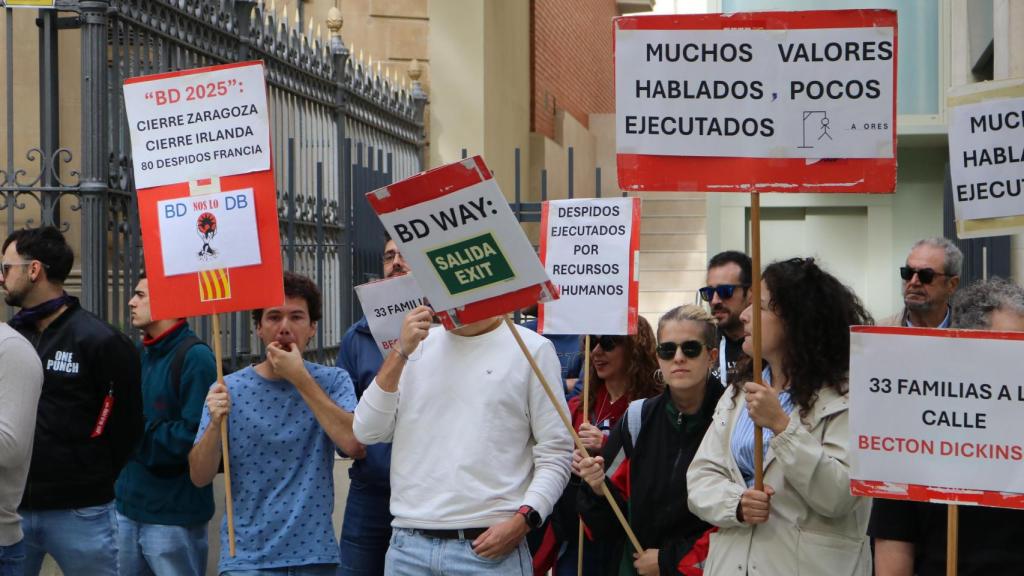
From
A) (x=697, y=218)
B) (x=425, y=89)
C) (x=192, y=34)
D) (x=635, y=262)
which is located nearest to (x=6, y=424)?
(x=635, y=262)

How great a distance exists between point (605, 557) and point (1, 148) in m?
6.80

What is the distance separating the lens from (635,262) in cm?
641

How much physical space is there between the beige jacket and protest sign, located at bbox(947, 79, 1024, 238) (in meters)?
1.21

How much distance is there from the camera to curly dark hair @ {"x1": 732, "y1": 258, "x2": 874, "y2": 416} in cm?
428

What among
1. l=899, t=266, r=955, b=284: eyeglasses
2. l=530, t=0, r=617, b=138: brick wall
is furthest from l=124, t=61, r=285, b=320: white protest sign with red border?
l=530, t=0, r=617, b=138: brick wall

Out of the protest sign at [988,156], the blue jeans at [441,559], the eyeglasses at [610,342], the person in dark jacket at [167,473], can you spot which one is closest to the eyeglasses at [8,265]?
the person in dark jacket at [167,473]

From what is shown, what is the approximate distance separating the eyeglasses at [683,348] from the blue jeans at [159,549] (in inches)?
92.1

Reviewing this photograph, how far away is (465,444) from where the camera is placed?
480 centimetres

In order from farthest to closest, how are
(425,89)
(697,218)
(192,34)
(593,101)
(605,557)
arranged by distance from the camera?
(593,101), (697,218), (425,89), (192,34), (605,557)

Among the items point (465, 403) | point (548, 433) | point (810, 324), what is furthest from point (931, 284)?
point (465, 403)

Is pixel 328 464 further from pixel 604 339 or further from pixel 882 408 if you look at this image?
pixel 882 408

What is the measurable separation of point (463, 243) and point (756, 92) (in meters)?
1.14

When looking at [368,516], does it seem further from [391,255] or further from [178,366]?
[391,255]

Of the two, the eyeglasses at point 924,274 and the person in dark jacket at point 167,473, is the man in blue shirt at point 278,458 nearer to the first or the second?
the person in dark jacket at point 167,473
